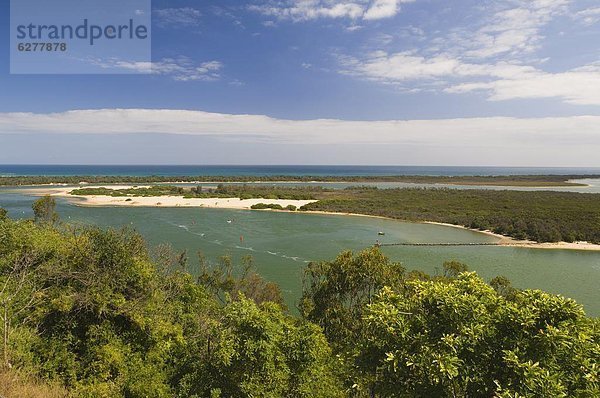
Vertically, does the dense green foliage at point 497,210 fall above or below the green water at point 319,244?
above

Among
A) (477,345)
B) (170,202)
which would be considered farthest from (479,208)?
(477,345)

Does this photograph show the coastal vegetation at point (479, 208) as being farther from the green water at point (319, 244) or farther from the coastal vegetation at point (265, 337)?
the coastal vegetation at point (265, 337)

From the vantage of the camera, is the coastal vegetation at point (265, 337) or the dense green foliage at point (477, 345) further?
the coastal vegetation at point (265, 337)

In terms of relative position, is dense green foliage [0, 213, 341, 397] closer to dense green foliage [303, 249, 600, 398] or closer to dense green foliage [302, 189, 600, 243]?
dense green foliage [303, 249, 600, 398]

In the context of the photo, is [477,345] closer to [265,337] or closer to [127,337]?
[265,337]

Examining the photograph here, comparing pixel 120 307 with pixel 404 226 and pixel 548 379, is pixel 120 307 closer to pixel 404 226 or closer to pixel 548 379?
pixel 548 379

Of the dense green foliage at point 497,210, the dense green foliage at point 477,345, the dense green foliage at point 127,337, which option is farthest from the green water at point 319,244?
the dense green foliage at point 477,345

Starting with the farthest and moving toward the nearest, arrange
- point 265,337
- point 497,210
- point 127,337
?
point 497,210, point 127,337, point 265,337

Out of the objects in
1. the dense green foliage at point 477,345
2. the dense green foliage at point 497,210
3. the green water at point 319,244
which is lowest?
the green water at point 319,244
